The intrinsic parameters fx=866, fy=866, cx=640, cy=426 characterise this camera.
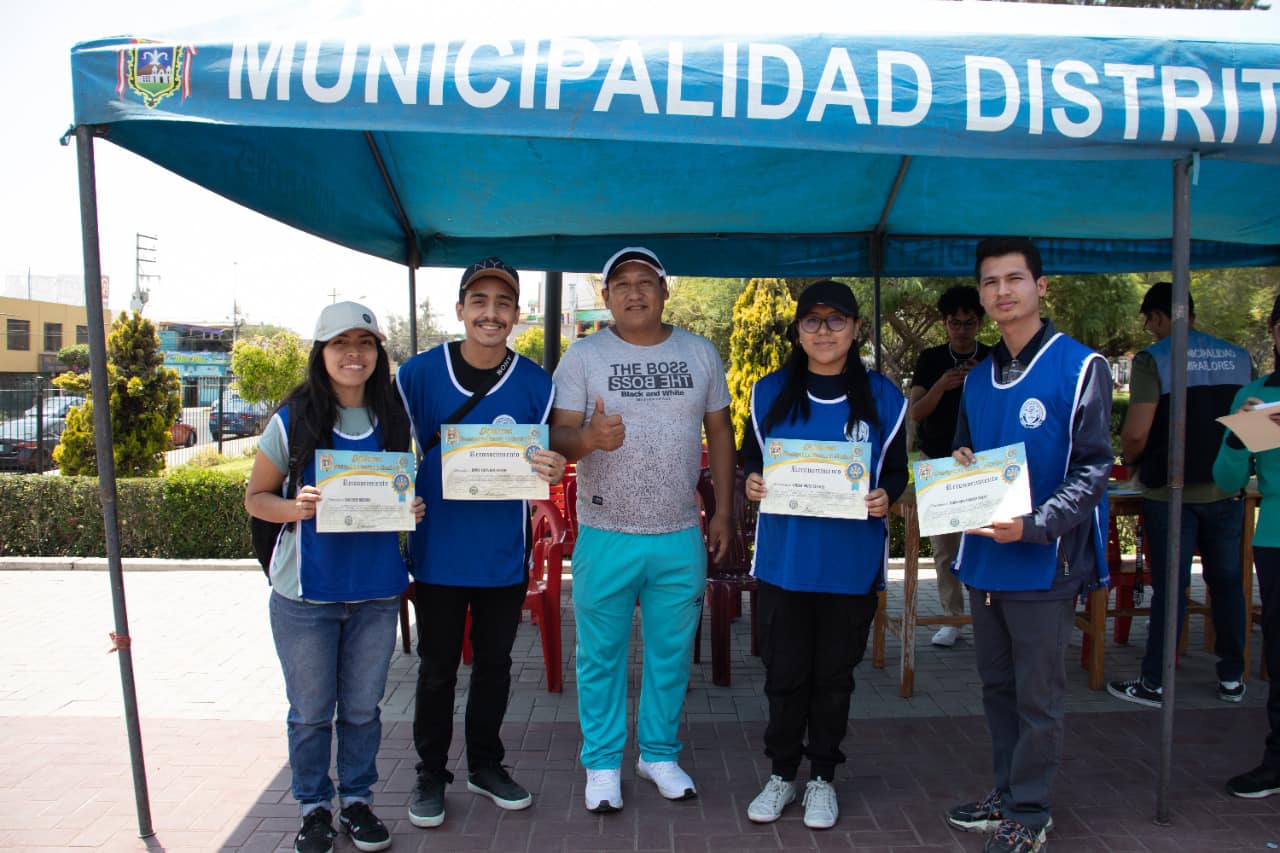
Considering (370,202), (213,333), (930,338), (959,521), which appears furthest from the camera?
(213,333)

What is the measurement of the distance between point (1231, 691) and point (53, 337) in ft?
229

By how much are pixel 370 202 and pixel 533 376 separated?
Result: 7.77 feet

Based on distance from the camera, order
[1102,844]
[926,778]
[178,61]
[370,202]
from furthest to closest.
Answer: [370,202], [926,778], [1102,844], [178,61]

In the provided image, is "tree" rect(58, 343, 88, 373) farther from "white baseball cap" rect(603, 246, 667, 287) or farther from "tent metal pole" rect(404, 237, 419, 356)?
"white baseball cap" rect(603, 246, 667, 287)

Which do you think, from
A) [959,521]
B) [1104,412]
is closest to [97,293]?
[959,521]

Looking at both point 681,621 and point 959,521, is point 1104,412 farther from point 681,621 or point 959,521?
point 681,621

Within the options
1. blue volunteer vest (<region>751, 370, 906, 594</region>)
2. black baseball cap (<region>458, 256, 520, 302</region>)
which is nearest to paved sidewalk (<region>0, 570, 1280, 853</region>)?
blue volunteer vest (<region>751, 370, 906, 594</region>)

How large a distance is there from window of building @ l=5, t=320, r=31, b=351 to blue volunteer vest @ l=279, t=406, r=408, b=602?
60.9m

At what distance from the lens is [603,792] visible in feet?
11.1

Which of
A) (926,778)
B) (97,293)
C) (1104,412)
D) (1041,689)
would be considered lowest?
(926,778)

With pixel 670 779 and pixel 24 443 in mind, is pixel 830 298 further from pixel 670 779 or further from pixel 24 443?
pixel 24 443

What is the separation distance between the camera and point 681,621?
11.3 feet

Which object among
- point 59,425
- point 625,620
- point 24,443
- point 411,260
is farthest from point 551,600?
point 59,425

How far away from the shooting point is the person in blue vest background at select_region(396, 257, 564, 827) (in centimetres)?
319
